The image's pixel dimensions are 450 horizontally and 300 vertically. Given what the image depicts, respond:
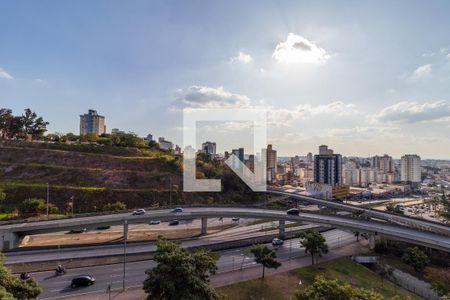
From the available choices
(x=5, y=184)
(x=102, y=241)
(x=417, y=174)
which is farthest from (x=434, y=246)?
(x=417, y=174)

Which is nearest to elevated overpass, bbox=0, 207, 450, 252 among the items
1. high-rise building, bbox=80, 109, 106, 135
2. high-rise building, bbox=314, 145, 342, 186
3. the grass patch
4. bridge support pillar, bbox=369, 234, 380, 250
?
bridge support pillar, bbox=369, 234, 380, 250

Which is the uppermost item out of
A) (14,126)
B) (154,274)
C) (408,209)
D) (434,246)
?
(14,126)

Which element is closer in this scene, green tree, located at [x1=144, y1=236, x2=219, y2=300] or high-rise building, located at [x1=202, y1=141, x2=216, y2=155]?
green tree, located at [x1=144, y1=236, x2=219, y2=300]

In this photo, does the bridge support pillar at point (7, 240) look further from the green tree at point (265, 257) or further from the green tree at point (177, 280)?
the green tree at point (265, 257)

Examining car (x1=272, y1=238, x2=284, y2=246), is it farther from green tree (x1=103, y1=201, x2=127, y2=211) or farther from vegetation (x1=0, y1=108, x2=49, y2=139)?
vegetation (x1=0, y1=108, x2=49, y2=139)

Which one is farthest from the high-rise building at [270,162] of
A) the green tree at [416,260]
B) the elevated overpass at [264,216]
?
the green tree at [416,260]

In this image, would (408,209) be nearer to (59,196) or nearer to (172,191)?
(172,191)

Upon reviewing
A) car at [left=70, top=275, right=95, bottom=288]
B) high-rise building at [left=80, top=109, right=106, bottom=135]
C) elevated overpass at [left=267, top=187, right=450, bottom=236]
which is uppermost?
high-rise building at [left=80, top=109, right=106, bottom=135]
